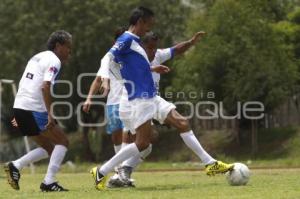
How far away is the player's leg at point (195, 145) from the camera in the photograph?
9.80m

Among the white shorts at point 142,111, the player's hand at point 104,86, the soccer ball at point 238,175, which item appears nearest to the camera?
the player's hand at point 104,86

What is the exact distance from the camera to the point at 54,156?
10289mm

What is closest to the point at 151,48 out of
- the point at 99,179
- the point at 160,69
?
the point at 160,69

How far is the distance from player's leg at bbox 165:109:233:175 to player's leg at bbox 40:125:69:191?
155 centimetres

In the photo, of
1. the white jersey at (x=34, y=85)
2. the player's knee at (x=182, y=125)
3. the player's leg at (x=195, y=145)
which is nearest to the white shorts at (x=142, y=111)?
the player's leg at (x=195, y=145)

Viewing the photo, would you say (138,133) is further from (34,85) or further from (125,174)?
(34,85)

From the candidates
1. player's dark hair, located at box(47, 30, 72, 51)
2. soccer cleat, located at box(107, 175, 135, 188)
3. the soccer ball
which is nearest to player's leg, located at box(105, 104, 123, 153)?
soccer cleat, located at box(107, 175, 135, 188)

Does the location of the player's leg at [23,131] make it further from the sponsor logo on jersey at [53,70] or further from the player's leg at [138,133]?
the player's leg at [138,133]

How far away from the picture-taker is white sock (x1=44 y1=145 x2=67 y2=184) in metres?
10.1

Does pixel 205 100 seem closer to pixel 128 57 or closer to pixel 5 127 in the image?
pixel 5 127

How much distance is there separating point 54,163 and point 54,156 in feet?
0.40

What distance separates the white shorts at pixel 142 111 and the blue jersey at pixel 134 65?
0.35 feet

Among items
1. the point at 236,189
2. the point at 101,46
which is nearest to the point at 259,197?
the point at 236,189

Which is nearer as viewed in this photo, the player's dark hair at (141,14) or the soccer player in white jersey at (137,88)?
the soccer player in white jersey at (137,88)
